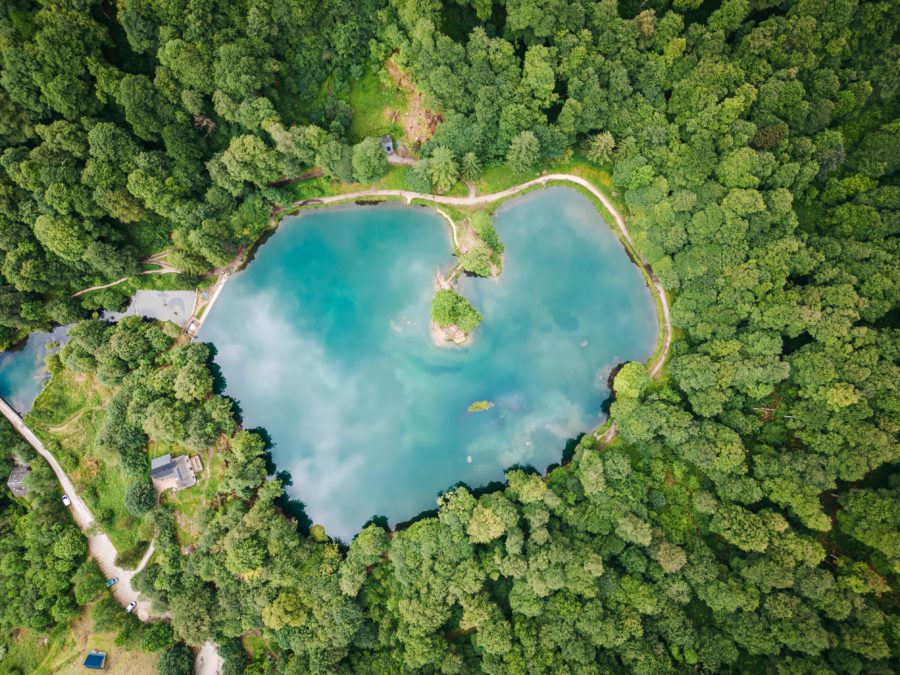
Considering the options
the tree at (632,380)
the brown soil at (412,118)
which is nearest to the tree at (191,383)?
the brown soil at (412,118)

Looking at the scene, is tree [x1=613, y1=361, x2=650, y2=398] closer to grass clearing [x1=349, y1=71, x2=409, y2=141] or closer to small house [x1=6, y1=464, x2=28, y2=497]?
grass clearing [x1=349, y1=71, x2=409, y2=141]

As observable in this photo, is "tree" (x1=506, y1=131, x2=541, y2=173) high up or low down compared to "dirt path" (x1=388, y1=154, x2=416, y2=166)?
down

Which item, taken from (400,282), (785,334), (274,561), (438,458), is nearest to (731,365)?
(785,334)

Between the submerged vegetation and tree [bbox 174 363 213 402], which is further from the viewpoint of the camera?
the submerged vegetation

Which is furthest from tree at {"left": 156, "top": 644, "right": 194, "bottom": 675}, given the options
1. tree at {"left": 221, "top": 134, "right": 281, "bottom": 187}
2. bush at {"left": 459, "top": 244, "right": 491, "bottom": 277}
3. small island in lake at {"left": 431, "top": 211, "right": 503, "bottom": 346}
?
bush at {"left": 459, "top": 244, "right": 491, "bottom": 277}

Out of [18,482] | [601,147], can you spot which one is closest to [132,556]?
[18,482]

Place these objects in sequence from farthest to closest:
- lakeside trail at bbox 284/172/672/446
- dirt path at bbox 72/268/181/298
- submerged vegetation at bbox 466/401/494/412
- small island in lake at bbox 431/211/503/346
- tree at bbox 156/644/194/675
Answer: dirt path at bbox 72/268/181/298 < submerged vegetation at bbox 466/401/494/412 < lakeside trail at bbox 284/172/672/446 < small island in lake at bbox 431/211/503/346 < tree at bbox 156/644/194/675

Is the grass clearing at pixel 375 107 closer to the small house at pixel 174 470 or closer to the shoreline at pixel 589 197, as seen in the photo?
the shoreline at pixel 589 197

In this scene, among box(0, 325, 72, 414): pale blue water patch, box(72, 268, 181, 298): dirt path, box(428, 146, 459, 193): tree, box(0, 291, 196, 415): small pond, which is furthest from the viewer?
box(0, 325, 72, 414): pale blue water patch

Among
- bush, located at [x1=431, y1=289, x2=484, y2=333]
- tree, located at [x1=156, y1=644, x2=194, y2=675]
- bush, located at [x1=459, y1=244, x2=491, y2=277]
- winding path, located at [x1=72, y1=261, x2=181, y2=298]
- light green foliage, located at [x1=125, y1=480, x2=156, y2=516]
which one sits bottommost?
tree, located at [x1=156, y1=644, x2=194, y2=675]
